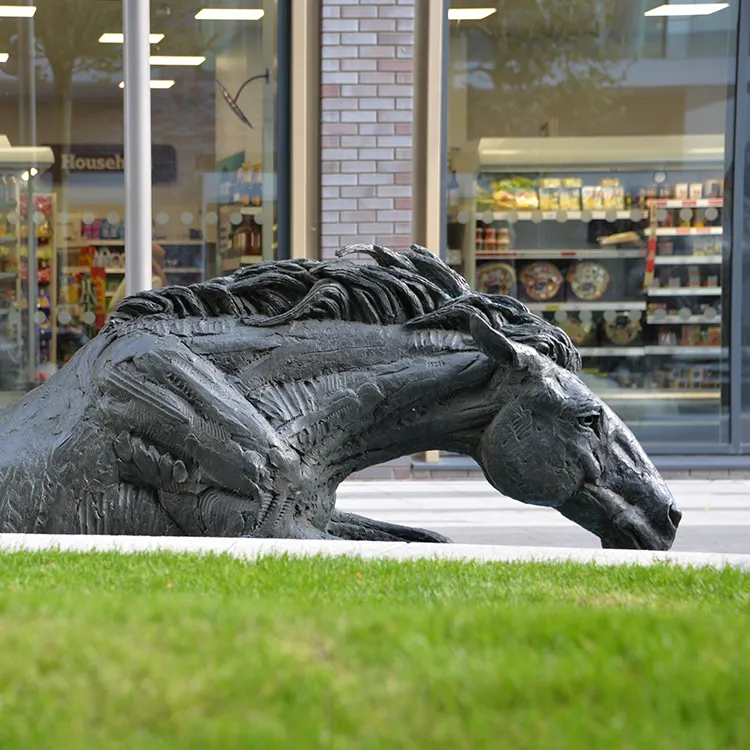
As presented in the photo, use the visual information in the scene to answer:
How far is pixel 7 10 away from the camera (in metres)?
11.4

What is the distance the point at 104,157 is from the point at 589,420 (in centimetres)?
766

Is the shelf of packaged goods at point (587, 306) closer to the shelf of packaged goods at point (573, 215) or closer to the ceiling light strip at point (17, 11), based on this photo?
the shelf of packaged goods at point (573, 215)

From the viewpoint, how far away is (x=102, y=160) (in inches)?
453

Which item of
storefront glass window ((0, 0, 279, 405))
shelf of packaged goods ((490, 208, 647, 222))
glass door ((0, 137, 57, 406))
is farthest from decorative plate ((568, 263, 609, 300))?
glass door ((0, 137, 57, 406))

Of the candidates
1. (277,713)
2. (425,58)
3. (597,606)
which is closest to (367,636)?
(277,713)

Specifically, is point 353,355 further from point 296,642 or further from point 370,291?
point 296,642

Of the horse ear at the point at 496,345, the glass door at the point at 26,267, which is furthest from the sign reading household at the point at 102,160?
the horse ear at the point at 496,345

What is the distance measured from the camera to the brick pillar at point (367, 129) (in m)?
11.0

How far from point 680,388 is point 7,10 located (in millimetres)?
6665

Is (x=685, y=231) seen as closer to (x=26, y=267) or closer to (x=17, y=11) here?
(x=26, y=267)

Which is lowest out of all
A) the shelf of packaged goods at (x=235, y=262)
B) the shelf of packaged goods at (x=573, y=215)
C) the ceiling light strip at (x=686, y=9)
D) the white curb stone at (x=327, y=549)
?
the white curb stone at (x=327, y=549)

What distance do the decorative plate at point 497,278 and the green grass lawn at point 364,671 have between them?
8427 millimetres

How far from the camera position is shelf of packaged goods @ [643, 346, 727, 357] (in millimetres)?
12137

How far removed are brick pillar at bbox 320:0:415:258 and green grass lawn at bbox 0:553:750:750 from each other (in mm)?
7539
